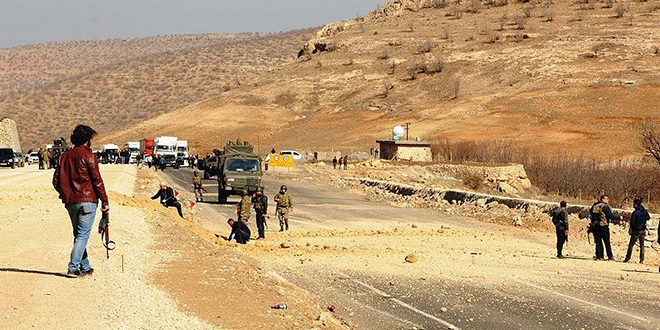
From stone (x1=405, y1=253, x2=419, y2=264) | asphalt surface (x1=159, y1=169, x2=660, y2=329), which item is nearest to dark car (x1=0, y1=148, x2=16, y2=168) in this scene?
stone (x1=405, y1=253, x2=419, y2=264)

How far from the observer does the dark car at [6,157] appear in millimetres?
68938

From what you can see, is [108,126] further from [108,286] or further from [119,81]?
[108,286]

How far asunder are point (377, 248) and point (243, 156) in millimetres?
17038

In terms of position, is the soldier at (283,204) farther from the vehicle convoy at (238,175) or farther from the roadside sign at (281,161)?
the roadside sign at (281,161)

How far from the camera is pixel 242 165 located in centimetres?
4169

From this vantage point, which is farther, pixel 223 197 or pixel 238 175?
pixel 223 197

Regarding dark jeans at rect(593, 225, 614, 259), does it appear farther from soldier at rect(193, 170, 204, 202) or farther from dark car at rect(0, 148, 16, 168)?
dark car at rect(0, 148, 16, 168)

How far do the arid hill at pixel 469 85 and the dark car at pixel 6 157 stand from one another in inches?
1219

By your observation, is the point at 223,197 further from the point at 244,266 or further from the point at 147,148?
the point at 147,148

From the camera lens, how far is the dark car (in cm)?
6894

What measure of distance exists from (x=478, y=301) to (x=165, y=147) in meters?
61.6

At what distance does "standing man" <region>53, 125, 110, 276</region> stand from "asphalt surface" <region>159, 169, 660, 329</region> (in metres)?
4.15

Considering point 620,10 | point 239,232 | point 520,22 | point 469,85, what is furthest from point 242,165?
point 520,22

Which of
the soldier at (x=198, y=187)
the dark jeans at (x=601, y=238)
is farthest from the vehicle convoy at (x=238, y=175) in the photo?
the dark jeans at (x=601, y=238)
